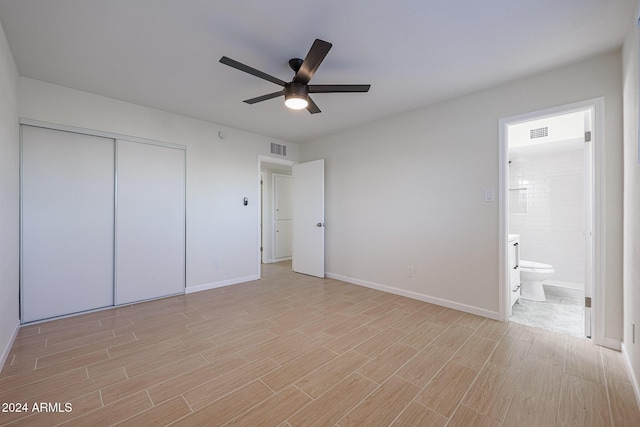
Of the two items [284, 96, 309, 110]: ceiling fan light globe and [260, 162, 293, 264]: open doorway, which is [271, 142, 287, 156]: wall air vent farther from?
[284, 96, 309, 110]: ceiling fan light globe

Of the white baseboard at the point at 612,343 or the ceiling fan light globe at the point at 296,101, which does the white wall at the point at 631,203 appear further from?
the ceiling fan light globe at the point at 296,101

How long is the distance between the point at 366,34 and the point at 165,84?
2173mm

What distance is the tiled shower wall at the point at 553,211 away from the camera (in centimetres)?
416

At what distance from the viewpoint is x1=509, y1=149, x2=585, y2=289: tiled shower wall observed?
4164 mm

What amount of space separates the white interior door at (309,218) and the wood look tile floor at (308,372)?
5.94ft

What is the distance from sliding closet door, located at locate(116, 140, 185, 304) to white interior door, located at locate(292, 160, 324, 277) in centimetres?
206

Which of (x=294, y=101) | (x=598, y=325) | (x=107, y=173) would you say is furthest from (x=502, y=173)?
(x=107, y=173)

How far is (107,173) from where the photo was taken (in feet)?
10.6

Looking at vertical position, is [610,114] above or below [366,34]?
below

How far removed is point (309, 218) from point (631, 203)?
12.9 feet

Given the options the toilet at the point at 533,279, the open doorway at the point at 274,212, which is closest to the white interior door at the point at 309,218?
the open doorway at the point at 274,212

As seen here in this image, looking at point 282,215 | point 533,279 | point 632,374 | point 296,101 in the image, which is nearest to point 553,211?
point 533,279

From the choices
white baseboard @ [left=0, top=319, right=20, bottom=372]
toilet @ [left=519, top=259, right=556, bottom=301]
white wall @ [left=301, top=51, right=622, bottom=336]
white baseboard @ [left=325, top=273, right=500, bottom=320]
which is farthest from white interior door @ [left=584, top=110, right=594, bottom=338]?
white baseboard @ [left=0, top=319, right=20, bottom=372]

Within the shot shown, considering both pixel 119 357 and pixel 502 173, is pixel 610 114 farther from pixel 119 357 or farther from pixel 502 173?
pixel 119 357
